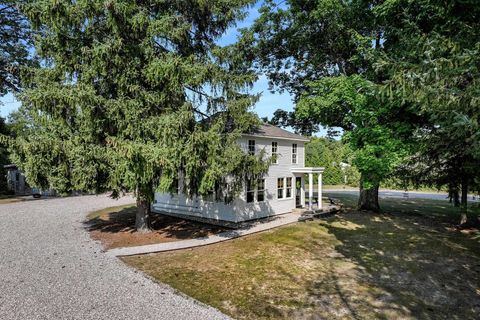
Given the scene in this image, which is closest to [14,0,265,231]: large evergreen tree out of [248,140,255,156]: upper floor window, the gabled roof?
[248,140,255,156]: upper floor window

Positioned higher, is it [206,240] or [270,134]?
[270,134]

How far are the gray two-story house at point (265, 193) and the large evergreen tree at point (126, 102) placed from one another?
4.23 m

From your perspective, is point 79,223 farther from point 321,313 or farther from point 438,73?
point 438,73

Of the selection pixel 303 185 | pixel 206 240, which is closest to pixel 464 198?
pixel 303 185

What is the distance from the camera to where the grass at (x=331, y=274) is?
6488 mm

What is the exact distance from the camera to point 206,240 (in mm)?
12008

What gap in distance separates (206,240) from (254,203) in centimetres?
500

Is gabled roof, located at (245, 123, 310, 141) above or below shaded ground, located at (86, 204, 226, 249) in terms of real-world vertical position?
above

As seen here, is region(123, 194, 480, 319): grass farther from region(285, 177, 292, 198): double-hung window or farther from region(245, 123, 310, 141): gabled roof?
region(245, 123, 310, 141): gabled roof

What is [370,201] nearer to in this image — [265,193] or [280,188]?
[280,188]

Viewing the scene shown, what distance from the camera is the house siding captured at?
1567 cm

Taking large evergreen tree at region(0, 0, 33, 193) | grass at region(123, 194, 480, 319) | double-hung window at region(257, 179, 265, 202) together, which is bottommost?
grass at region(123, 194, 480, 319)

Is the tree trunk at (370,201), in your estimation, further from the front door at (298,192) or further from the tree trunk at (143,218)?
the tree trunk at (143,218)

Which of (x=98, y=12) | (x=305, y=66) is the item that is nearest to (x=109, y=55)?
(x=98, y=12)
